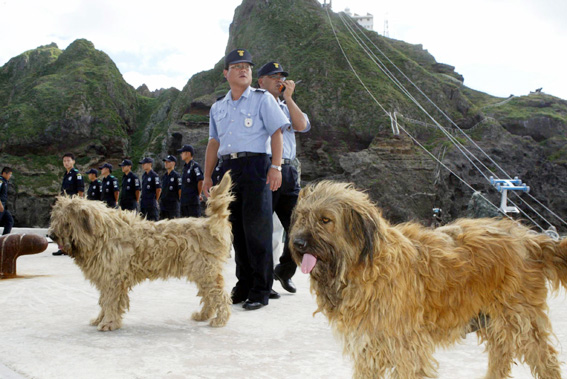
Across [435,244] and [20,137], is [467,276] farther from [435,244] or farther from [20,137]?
[20,137]

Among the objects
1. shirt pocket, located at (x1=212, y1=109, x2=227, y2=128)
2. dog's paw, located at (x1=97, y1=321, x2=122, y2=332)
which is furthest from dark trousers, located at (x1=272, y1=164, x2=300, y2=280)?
dog's paw, located at (x1=97, y1=321, x2=122, y2=332)

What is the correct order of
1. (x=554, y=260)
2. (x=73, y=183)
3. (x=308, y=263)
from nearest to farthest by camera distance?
(x=308, y=263), (x=554, y=260), (x=73, y=183)

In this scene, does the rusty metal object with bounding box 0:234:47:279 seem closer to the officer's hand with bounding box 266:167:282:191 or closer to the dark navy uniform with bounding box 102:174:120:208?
the dark navy uniform with bounding box 102:174:120:208

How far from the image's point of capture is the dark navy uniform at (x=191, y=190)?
10.2m

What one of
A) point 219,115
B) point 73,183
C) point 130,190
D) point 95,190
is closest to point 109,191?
point 130,190

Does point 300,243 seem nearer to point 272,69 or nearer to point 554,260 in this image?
point 554,260

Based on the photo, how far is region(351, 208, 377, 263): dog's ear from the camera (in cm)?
226

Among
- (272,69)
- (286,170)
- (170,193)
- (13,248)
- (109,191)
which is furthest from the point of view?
(109,191)

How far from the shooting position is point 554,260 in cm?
261

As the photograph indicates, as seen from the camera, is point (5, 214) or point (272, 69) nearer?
point (272, 69)

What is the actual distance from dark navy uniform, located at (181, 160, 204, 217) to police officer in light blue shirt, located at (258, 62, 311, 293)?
184 inches

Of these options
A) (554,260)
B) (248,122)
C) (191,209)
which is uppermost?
(248,122)

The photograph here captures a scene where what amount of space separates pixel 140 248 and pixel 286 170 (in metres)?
2.06

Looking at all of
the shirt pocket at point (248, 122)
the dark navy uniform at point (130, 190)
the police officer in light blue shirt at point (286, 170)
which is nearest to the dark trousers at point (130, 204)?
the dark navy uniform at point (130, 190)
